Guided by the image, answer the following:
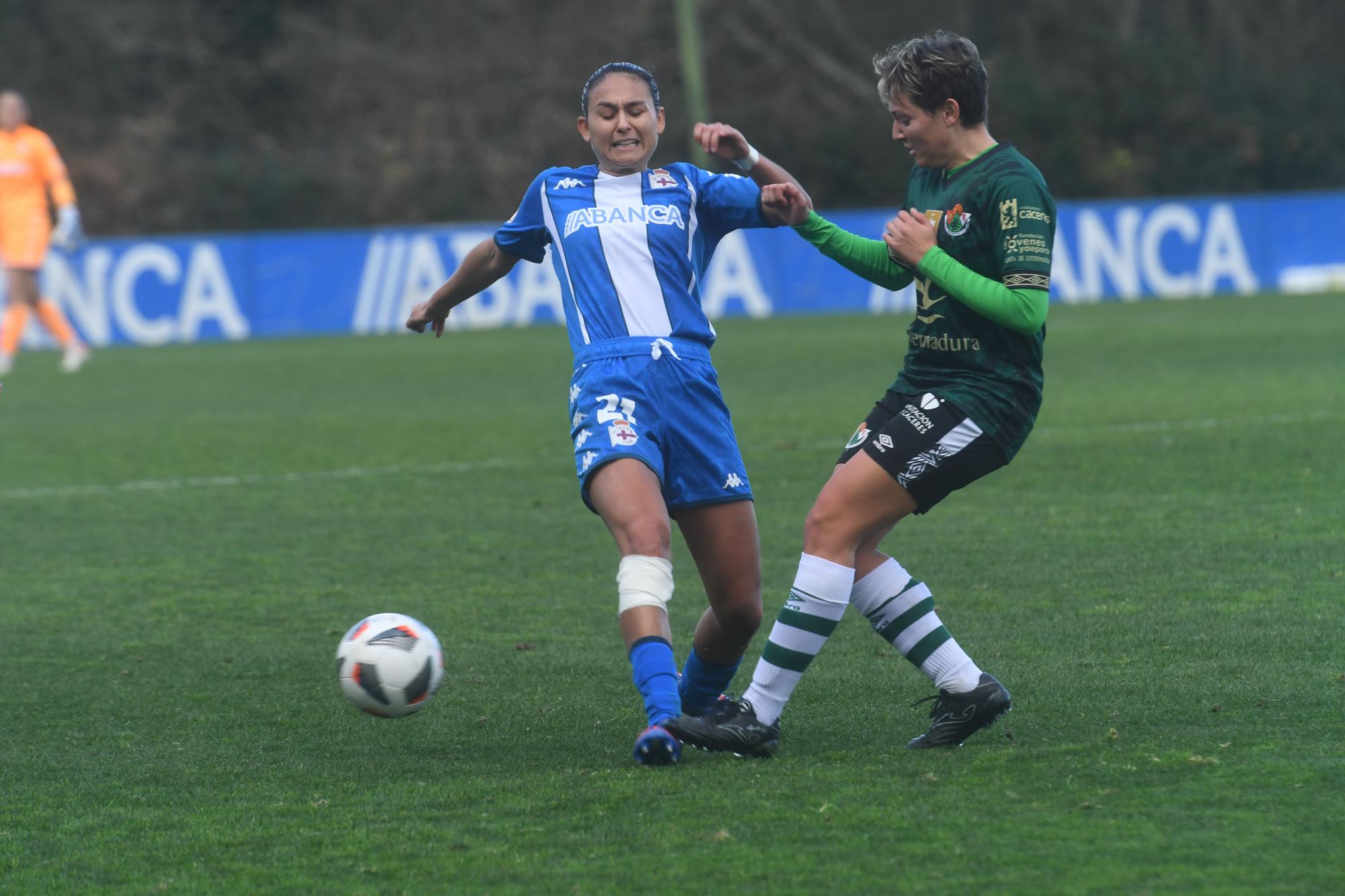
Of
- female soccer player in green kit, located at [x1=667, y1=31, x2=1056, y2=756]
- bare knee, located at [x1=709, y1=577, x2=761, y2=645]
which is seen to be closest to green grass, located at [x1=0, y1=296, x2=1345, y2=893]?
female soccer player in green kit, located at [x1=667, y1=31, x2=1056, y2=756]

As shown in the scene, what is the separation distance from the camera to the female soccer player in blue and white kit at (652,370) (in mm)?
4305

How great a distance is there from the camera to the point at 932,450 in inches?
169

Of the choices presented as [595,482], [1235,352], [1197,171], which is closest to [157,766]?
[595,482]

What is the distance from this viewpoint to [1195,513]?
7.80 meters

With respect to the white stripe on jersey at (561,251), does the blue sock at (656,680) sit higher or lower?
lower

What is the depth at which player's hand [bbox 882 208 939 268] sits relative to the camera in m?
4.25

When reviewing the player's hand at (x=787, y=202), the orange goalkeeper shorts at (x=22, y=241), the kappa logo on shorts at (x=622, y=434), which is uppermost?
the orange goalkeeper shorts at (x=22, y=241)

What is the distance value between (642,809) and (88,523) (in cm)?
564

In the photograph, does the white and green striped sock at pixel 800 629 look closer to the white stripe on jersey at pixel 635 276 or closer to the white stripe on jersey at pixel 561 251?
the white stripe on jersey at pixel 635 276

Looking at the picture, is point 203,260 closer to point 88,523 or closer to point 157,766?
point 88,523

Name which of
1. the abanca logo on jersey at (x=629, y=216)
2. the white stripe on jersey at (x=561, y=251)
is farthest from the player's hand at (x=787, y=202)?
the white stripe on jersey at (x=561, y=251)

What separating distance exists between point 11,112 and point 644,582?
15667mm

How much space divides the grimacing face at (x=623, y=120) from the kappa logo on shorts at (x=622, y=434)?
2.25 ft

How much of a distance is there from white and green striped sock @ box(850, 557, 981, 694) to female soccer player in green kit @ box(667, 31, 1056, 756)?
0.03ft
